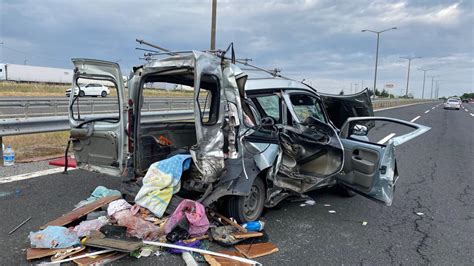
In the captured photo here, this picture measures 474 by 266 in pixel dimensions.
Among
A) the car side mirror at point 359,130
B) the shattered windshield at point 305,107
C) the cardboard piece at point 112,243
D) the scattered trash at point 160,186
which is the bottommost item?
the cardboard piece at point 112,243

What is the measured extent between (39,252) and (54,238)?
18 centimetres

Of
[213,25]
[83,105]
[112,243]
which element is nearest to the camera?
[112,243]

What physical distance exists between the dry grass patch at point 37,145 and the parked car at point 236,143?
140 inches

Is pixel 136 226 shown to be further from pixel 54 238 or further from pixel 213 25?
pixel 213 25

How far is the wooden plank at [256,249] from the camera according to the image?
149 inches

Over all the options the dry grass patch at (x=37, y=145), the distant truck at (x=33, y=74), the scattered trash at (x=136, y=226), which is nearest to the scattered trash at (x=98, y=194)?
the scattered trash at (x=136, y=226)

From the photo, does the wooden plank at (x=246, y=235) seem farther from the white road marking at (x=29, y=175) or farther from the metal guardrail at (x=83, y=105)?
the metal guardrail at (x=83, y=105)

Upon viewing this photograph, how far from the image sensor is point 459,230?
4758 mm

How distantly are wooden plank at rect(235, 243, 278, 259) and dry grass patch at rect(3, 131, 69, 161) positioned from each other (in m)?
5.64

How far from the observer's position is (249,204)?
15.3 feet

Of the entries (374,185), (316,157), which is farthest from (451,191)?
(316,157)

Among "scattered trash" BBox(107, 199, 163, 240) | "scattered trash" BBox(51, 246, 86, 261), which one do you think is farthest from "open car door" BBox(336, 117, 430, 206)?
"scattered trash" BBox(51, 246, 86, 261)

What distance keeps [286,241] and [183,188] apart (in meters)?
1.37

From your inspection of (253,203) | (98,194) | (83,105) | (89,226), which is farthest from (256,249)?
(83,105)
